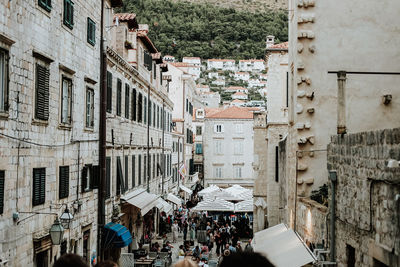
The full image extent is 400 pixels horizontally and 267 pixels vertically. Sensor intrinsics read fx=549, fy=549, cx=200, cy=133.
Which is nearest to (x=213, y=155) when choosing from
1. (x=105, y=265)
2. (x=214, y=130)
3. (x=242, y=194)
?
(x=214, y=130)

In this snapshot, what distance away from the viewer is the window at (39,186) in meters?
12.3

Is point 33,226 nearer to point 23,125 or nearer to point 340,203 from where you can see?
point 23,125

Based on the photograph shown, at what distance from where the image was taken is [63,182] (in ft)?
47.5

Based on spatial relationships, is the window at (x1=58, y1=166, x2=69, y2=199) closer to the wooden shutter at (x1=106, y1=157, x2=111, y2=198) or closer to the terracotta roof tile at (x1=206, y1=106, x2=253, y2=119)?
the wooden shutter at (x1=106, y1=157, x2=111, y2=198)

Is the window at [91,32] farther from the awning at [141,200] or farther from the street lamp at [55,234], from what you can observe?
the awning at [141,200]

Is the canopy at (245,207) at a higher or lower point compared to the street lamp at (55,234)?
lower

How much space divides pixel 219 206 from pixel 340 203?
65.0 ft

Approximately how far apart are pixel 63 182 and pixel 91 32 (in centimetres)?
527

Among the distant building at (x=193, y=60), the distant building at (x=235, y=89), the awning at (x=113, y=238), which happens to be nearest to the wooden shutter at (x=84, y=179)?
the awning at (x=113, y=238)

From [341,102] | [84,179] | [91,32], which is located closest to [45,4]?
[91,32]

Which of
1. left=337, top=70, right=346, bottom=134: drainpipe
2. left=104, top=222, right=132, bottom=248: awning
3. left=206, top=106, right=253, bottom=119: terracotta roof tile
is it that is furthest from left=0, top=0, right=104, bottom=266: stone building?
left=206, top=106, right=253, bottom=119: terracotta roof tile

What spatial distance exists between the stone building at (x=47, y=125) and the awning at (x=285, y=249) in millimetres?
5144

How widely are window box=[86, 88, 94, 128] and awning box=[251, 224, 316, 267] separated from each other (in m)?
6.35

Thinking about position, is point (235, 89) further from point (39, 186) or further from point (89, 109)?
point (39, 186)
